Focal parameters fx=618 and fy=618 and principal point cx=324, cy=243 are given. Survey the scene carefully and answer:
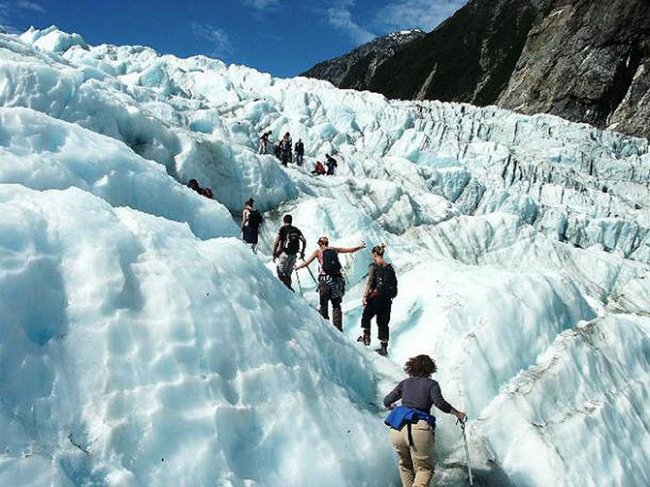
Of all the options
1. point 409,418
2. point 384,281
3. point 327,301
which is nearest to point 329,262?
point 327,301

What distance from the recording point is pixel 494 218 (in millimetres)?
24969

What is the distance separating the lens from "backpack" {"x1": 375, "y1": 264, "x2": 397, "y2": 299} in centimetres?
830

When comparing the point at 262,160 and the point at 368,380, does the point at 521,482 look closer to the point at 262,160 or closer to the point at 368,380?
the point at 368,380

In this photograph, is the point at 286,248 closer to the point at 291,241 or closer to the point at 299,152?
the point at 291,241

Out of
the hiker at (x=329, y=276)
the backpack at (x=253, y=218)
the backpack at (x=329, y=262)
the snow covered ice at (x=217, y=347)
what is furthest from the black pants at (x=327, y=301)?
the backpack at (x=253, y=218)

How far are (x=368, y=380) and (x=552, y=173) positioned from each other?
1693 inches

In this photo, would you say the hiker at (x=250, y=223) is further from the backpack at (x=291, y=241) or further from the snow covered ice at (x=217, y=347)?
the backpack at (x=291, y=241)

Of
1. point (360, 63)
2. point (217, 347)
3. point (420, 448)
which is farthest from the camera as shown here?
point (360, 63)

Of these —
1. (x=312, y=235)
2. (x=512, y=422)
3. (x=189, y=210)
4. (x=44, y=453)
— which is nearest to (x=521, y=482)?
(x=512, y=422)

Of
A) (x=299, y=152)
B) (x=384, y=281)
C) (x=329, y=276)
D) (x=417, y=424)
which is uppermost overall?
(x=299, y=152)

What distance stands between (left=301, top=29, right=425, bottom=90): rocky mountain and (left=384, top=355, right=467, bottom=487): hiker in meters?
120

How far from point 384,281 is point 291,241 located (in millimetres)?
1938

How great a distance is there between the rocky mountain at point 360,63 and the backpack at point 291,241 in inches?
4537

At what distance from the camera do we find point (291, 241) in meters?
9.61
